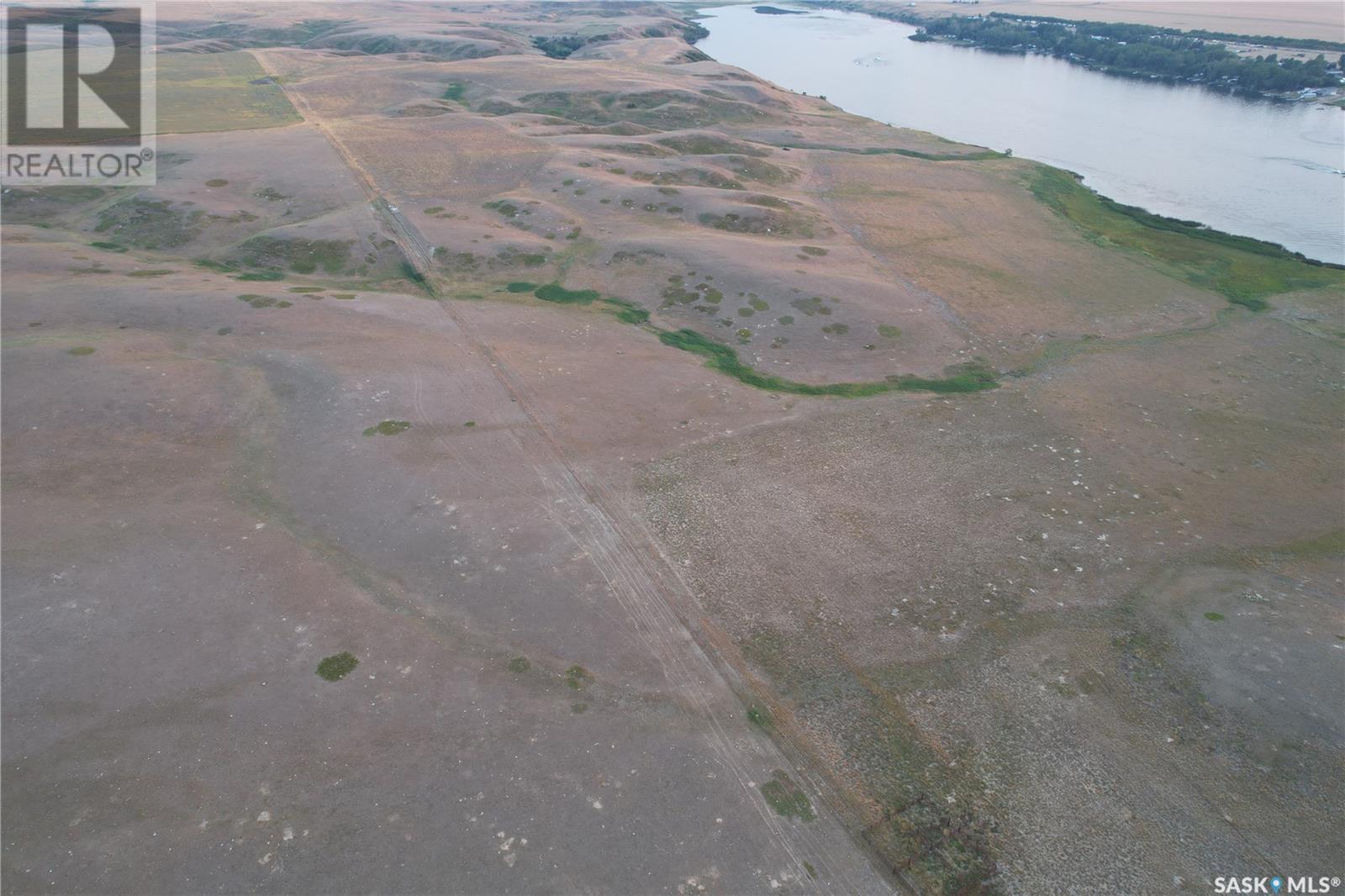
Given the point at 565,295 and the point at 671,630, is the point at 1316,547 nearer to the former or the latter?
the point at 671,630

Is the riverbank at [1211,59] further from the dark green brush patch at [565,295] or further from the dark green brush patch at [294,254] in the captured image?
the dark green brush patch at [294,254]

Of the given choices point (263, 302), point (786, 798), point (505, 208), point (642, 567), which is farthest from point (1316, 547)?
point (505, 208)

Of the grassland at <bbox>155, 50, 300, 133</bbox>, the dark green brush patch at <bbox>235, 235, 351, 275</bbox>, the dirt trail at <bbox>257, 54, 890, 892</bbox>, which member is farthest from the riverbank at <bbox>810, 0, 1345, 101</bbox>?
the grassland at <bbox>155, 50, 300, 133</bbox>

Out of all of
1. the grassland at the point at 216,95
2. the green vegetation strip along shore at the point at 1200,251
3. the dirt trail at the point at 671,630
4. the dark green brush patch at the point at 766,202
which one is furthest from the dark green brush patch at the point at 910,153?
the dirt trail at the point at 671,630

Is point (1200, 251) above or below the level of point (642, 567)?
above

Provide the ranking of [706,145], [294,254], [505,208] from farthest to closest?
[706,145], [505,208], [294,254]

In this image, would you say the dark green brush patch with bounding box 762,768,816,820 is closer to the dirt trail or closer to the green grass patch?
the dirt trail

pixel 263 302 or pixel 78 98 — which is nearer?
pixel 263 302
